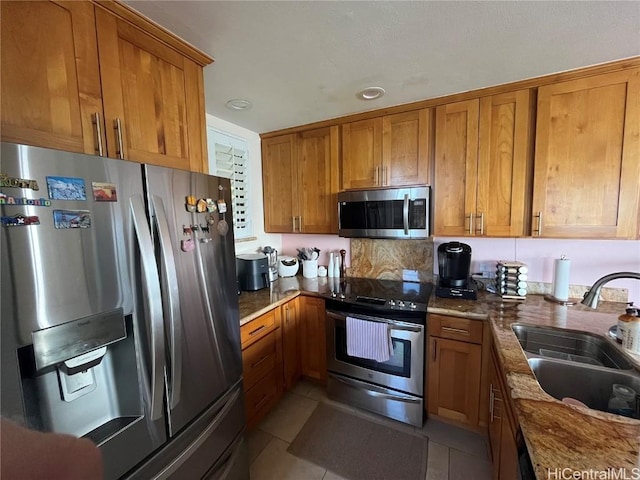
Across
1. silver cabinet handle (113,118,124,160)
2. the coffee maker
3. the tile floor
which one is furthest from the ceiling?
the tile floor

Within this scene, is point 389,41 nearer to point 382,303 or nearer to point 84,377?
point 382,303

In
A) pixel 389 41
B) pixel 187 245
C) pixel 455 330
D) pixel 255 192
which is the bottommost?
pixel 455 330

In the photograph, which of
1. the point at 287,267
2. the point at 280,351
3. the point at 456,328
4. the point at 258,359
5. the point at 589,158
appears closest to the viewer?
the point at 589,158

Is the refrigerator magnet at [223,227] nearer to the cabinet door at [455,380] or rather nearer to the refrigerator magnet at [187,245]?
the refrigerator magnet at [187,245]

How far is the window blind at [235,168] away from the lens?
2295 millimetres

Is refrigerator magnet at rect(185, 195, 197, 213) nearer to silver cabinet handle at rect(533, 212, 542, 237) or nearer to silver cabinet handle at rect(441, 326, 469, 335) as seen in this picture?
silver cabinet handle at rect(441, 326, 469, 335)

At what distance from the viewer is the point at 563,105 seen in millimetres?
1633

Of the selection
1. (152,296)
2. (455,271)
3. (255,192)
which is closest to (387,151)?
(455,271)

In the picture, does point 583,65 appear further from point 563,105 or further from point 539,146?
point 539,146

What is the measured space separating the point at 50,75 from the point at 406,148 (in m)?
1.99

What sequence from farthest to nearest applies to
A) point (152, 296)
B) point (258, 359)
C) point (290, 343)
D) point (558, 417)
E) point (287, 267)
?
point (287, 267) < point (290, 343) < point (258, 359) < point (152, 296) < point (558, 417)

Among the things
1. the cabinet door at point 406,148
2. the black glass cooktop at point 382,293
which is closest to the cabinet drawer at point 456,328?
the black glass cooktop at point 382,293

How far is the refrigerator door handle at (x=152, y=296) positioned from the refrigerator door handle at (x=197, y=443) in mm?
226

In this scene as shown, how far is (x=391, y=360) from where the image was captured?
1.93 meters
